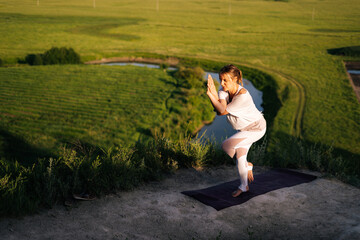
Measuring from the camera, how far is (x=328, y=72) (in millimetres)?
47125

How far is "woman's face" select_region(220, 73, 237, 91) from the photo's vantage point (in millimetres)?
5047

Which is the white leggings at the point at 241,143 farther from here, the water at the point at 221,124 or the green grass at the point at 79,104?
the green grass at the point at 79,104

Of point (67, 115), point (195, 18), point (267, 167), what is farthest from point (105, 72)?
point (195, 18)

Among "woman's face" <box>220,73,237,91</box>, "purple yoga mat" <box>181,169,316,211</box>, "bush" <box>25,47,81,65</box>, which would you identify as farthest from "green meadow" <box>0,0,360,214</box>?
"woman's face" <box>220,73,237,91</box>

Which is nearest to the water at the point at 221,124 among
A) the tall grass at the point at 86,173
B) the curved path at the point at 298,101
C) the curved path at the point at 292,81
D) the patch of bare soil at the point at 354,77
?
the curved path at the point at 292,81

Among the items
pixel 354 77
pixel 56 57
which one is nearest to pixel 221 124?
pixel 56 57

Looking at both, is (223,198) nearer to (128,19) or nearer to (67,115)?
(67,115)

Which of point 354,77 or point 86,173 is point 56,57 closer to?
point 354,77

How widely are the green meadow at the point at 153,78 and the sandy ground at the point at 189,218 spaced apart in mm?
2876

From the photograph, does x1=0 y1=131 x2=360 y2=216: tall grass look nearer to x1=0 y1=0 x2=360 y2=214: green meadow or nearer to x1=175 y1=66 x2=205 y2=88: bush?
x1=0 y1=0 x2=360 y2=214: green meadow

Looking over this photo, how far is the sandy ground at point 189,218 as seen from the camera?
455cm

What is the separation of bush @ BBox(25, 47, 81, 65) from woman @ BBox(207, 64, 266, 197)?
112ft

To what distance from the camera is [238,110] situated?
5098 mm

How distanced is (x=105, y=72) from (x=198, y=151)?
38636 millimetres
